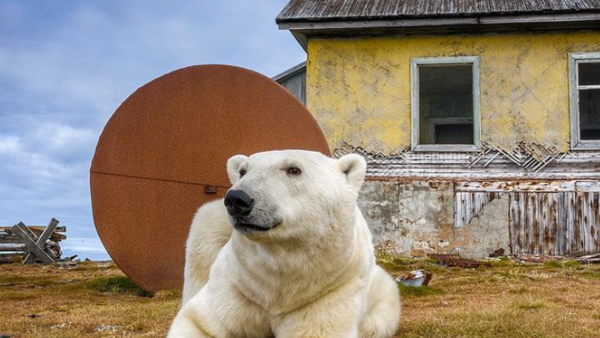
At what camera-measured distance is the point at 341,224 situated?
2.93 m

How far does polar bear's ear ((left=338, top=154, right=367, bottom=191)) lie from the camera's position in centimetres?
314

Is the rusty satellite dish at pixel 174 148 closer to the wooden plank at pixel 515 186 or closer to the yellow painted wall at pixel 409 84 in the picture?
the yellow painted wall at pixel 409 84

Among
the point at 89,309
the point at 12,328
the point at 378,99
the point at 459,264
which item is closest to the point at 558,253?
the point at 459,264

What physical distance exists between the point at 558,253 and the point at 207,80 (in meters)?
7.94

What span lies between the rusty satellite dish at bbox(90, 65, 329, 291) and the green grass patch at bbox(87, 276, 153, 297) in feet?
3.18

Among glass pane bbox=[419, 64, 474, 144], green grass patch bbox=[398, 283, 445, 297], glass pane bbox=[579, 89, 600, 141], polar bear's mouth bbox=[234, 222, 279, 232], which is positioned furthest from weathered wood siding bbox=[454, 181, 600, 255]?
polar bear's mouth bbox=[234, 222, 279, 232]

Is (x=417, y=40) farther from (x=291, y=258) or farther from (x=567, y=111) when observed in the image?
(x=291, y=258)

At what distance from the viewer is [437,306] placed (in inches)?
222

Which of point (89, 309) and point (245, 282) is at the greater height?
point (245, 282)

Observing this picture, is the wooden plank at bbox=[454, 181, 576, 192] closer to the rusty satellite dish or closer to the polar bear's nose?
the rusty satellite dish

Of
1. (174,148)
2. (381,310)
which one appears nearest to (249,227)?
(381,310)

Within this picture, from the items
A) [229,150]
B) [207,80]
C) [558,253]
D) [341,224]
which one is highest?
[207,80]

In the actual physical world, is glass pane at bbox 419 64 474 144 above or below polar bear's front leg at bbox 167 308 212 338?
above

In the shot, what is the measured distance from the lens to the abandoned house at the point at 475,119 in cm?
1158
